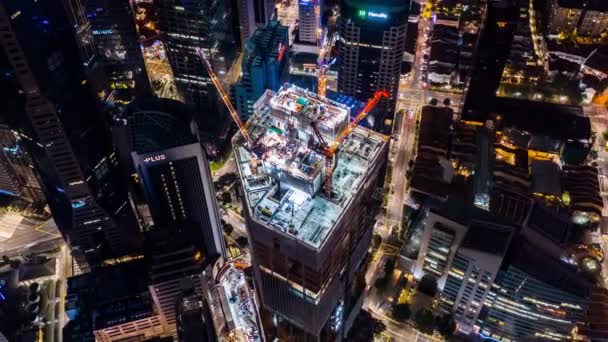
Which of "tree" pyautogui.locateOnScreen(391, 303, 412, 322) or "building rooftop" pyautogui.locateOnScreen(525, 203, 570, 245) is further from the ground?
"building rooftop" pyautogui.locateOnScreen(525, 203, 570, 245)

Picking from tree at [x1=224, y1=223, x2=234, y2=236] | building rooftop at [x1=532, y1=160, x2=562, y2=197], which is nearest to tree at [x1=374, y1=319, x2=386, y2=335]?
tree at [x1=224, y1=223, x2=234, y2=236]

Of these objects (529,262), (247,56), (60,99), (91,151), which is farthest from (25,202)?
(529,262)

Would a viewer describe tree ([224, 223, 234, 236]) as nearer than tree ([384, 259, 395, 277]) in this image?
No

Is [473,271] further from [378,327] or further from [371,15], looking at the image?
[371,15]

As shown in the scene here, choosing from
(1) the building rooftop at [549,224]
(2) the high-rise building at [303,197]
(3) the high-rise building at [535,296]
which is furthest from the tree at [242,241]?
(1) the building rooftop at [549,224]

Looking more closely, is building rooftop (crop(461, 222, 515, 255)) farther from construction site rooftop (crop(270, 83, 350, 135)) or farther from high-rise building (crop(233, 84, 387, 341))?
construction site rooftop (crop(270, 83, 350, 135))

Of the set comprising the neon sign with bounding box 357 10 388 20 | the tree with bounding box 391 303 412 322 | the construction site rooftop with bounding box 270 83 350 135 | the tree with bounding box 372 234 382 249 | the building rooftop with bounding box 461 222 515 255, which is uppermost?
the construction site rooftop with bounding box 270 83 350 135

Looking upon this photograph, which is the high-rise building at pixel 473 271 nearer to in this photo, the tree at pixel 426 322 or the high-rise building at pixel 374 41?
the tree at pixel 426 322

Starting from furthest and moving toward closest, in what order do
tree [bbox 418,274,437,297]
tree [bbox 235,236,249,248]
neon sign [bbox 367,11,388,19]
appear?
tree [bbox 235,236,249,248] < neon sign [bbox 367,11,388,19] < tree [bbox 418,274,437,297]

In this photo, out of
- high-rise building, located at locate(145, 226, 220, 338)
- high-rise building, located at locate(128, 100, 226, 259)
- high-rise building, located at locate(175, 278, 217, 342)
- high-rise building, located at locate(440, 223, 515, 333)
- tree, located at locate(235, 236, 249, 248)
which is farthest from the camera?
tree, located at locate(235, 236, 249, 248)
